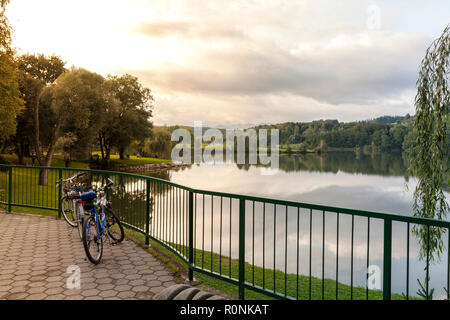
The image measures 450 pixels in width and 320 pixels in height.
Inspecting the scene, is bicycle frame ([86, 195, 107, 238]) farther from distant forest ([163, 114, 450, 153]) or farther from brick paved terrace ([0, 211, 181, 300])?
distant forest ([163, 114, 450, 153])

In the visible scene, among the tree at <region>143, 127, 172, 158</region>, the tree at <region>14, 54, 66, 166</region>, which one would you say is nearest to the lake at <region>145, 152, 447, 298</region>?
the tree at <region>14, 54, 66, 166</region>

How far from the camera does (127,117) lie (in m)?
48.1

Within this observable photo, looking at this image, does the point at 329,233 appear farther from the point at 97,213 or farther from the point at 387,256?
the point at 387,256

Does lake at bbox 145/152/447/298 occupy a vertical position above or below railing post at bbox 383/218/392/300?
below

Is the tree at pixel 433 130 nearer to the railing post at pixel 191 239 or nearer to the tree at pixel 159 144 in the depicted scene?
the railing post at pixel 191 239

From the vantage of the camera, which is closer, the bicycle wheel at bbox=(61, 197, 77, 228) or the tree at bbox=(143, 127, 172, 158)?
the bicycle wheel at bbox=(61, 197, 77, 228)

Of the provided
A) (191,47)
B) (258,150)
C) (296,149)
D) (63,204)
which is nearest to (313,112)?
(296,149)

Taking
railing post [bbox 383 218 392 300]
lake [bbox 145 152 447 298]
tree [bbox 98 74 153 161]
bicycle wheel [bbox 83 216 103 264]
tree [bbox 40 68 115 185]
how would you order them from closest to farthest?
1. railing post [bbox 383 218 392 300]
2. bicycle wheel [bbox 83 216 103 264]
3. lake [bbox 145 152 447 298]
4. tree [bbox 40 68 115 185]
5. tree [bbox 98 74 153 161]

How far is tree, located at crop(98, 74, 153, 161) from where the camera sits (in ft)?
157

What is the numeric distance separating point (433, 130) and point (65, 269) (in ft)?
23.8

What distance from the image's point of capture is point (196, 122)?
4456 inches

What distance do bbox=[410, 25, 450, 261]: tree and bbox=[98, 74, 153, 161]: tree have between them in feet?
143

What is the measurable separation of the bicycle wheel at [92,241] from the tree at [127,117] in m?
42.7

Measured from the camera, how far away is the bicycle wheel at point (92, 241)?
5.28 metres
